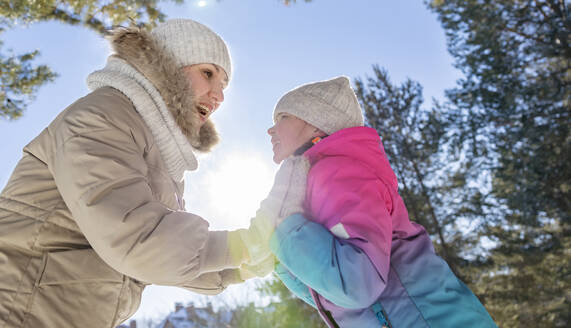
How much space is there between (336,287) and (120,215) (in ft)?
2.70

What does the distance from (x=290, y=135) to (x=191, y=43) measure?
0.83m

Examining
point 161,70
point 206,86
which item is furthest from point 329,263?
point 206,86

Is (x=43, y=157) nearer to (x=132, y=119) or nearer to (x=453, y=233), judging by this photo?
(x=132, y=119)

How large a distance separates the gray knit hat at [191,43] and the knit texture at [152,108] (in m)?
0.40

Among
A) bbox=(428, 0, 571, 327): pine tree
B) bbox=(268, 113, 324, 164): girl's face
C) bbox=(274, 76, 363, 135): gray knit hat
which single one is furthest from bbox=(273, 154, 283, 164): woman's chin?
bbox=(428, 0, 571, 327): pine tree

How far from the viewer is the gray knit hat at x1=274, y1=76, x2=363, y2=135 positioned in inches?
93.2

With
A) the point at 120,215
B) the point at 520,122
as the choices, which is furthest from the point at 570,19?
the point at 120,215

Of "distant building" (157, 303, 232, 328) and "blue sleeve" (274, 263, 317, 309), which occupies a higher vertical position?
"blue sleeve" (274, 263, 317, 309)

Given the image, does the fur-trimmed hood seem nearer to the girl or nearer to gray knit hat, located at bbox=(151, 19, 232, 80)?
gray knit hat, located at bbox=(151, 19, 232, 80)

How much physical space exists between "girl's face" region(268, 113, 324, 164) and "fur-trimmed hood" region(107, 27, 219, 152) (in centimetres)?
53

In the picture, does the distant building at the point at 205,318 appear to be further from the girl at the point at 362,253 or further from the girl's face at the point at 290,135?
the girl at the point at 362,253

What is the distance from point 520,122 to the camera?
12781 millimetres

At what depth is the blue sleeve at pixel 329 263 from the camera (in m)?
1.50

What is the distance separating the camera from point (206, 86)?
2.41 m
